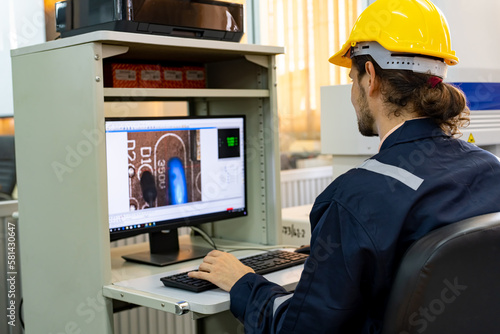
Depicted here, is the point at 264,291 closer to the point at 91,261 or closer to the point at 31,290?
the point at 91,261

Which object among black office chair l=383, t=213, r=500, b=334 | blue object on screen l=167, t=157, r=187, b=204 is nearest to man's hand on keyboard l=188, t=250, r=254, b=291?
blue object on screen l=167, t=157, r=187, b=204

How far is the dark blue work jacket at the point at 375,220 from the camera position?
105 cm

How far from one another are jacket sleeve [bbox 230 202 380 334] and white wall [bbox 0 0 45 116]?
1.58m

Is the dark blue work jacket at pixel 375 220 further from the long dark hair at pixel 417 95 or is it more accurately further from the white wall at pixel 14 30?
the white wall at pixel 14 30

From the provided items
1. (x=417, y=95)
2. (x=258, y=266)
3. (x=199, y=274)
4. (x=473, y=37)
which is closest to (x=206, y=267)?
(x=199, y=274)

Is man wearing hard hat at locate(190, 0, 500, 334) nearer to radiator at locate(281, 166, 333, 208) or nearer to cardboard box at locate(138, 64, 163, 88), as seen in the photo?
cardboard box at locate(138, 64, 163, 88)

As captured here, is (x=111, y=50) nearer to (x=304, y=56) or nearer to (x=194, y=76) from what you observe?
(x=194, y=76)

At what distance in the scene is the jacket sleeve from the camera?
41.3 inches

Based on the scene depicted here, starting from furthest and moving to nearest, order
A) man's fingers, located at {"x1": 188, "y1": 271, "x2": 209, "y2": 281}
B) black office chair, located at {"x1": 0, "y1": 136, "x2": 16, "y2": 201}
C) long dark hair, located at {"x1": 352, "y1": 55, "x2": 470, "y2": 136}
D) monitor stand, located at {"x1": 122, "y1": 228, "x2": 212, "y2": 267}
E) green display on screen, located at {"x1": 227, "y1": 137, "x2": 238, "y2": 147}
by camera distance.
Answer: black office chair, located at {"x1": 0, "y1": 136, "x2": 16, "y2": 201} < green display on screen, located at {"x1": 227, "y1": 137, "x2": 238, "y2": 147} < monitor stand, located at {"x1": 122, "y1": 228, "x2": 212, "y2": 267} < man's fingers, located at {"x1": 188, "y1": 271, "x2": 209, "y2": 281} < long dark hair, located at {"x1": 352, "y1": 55, "x2": 470, "y2": 136}

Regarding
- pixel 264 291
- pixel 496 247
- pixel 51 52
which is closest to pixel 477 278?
pixel 496 247

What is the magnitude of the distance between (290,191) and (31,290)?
216 centimetres

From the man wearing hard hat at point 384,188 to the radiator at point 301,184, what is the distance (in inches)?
88.9

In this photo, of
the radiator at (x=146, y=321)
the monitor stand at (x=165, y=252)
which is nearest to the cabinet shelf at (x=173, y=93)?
the monitor stand at (x=165, y=252)

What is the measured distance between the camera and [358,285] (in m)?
1.05
